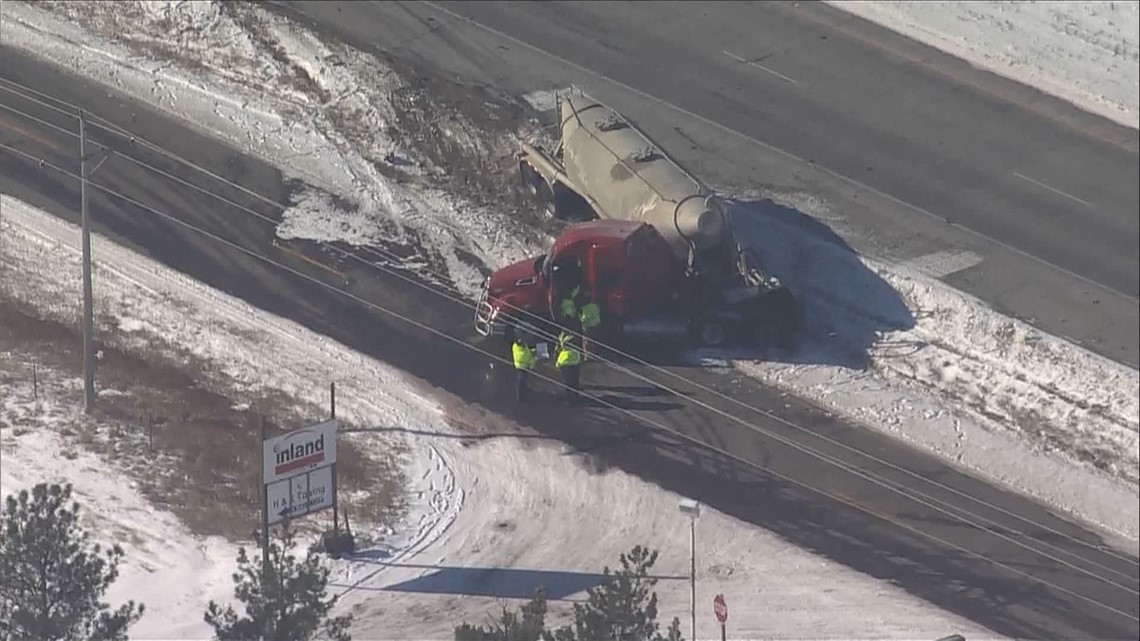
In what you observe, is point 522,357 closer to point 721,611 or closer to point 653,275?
point 653,275

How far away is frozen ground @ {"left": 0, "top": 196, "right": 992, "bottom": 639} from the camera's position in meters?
30.5

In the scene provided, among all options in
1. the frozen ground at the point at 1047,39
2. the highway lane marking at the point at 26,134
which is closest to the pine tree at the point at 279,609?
the highway lane marking at the point at 26,134

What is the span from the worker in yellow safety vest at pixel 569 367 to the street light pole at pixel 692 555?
367cm

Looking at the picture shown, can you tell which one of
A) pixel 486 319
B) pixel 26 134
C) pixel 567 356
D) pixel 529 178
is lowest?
pixel 567 356

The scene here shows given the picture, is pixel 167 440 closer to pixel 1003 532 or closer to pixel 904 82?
pixel 1003 532

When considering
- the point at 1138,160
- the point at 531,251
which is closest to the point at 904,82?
the point at 1138,160

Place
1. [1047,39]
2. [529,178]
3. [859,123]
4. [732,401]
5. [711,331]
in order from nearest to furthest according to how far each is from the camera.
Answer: [732,401]
[711,331]
[529,178]
[859,123]
[1047,39]

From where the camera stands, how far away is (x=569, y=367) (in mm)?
34594

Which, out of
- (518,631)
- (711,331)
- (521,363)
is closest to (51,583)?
(518,631)

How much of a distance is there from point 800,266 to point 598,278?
483cm

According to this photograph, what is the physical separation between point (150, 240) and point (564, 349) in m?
8.70

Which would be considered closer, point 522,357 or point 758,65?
point 522,357

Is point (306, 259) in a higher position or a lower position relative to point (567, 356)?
higher

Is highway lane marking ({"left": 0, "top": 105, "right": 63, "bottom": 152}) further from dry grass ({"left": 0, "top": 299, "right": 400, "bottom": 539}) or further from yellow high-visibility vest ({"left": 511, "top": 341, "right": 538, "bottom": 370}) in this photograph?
yellow high-visibility vest ({"left": 511, "top": 341, "right": 538, "bottom": 370})
